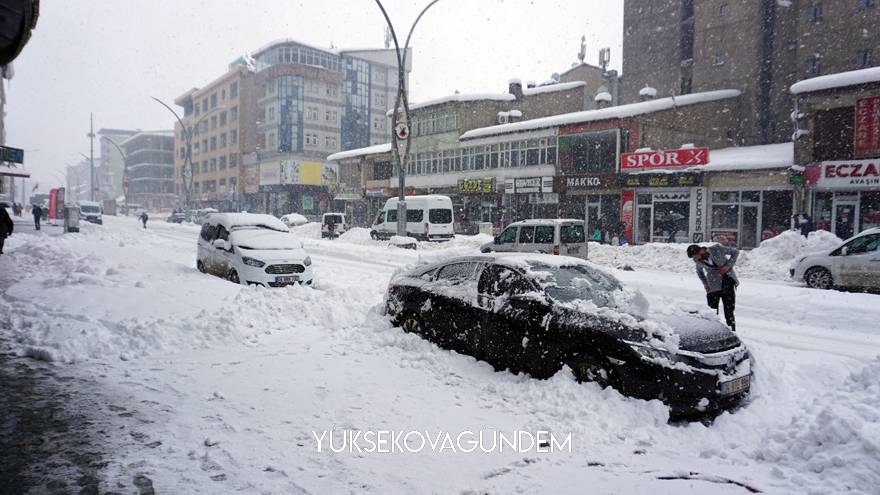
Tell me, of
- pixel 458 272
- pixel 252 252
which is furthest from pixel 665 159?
pixel 458 272

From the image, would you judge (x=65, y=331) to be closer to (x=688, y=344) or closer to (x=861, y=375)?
(x=688, y=344)

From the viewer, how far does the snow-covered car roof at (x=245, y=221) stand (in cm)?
1205

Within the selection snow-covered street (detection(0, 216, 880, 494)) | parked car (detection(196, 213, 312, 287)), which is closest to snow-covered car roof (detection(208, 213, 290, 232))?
parked car (detection(196, 213, 312, 287))

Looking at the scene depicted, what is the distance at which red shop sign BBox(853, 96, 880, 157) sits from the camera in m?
19.7

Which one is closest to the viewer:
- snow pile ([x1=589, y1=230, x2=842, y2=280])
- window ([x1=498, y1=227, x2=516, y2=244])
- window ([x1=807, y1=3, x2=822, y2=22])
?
window ([x1=498, y1=227, x2=516, y2=244])

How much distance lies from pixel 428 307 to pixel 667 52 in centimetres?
3875

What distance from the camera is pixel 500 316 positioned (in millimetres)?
5711

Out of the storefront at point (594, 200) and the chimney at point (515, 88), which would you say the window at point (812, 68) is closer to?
the storefront at point (594, 200)

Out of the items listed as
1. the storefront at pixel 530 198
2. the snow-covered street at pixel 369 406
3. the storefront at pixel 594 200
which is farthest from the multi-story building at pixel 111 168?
the snow-covered street at pixel 369 406

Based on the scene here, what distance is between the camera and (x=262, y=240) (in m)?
11.5

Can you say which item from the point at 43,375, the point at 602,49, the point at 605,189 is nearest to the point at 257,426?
the point at 43,375

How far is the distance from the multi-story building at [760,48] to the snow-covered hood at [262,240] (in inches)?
1181

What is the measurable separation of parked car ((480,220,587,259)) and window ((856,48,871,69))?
24.8 meters

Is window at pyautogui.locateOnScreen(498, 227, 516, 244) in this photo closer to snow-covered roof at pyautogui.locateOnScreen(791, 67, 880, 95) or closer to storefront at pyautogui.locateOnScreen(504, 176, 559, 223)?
snow-covered roof at pyautogui.locateOnScreen(791, 67, 880, 95)
